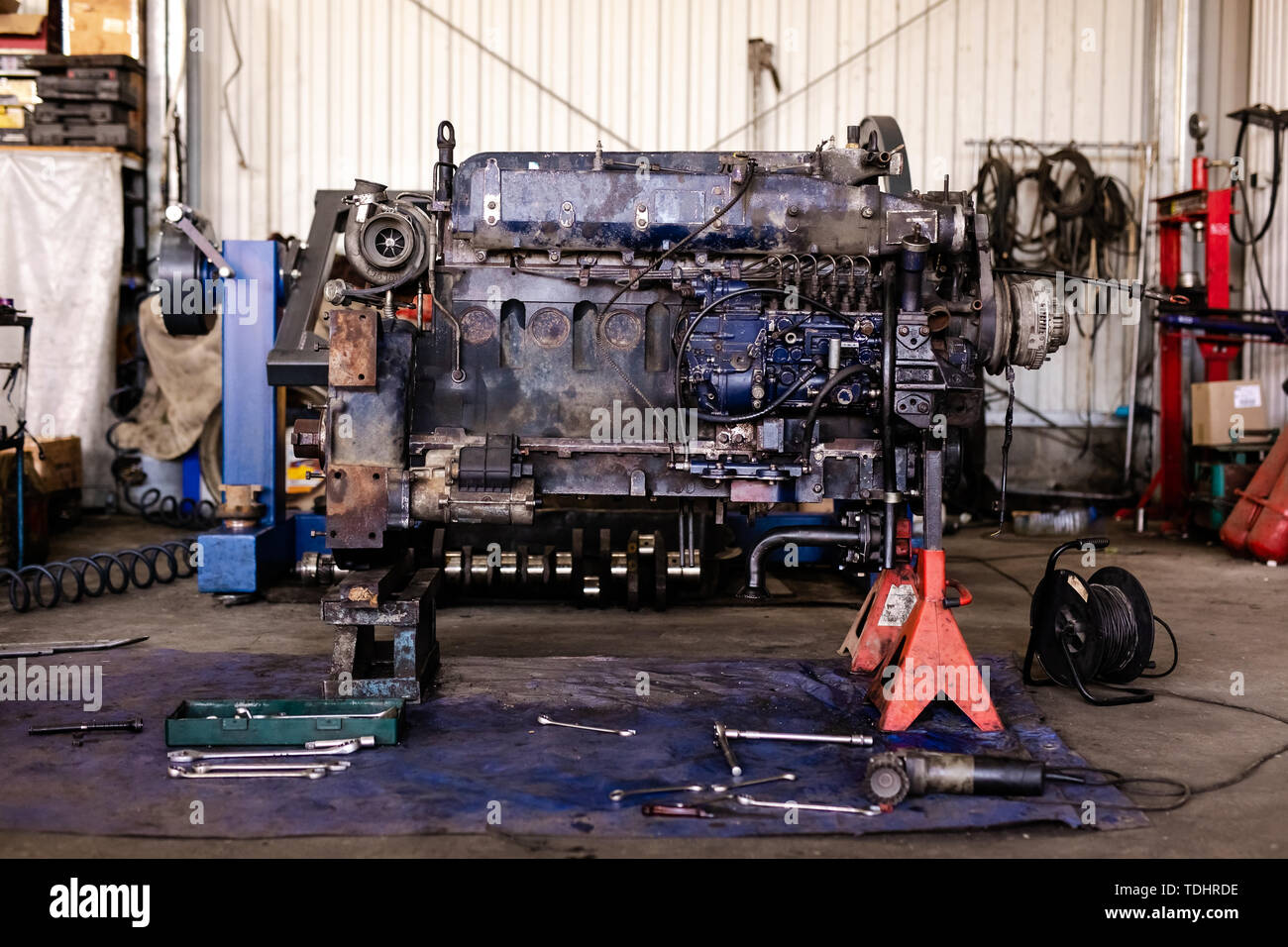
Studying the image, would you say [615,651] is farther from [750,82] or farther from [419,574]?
[750,82]

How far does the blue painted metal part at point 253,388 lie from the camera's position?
4.98 metres

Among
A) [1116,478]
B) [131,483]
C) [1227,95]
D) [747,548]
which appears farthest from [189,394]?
[1227,95]

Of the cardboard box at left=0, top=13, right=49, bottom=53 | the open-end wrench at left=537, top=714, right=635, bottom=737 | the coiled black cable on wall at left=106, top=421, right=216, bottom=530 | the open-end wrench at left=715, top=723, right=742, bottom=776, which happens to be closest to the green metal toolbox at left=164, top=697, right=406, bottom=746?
the open-end wrench at left=537, top=714, right=635, bottom=737

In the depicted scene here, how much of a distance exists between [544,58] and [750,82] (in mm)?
1441

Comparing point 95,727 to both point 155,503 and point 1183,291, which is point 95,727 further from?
point 1183,291

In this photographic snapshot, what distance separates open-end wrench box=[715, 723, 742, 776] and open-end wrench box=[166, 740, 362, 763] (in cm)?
94

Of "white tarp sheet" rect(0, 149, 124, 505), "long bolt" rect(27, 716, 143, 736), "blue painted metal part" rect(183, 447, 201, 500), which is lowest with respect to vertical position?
"long bolt" rect(27, 716, 143, 736)

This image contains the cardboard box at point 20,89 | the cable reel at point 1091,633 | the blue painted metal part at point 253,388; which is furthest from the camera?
the cardboard box at point 20,89

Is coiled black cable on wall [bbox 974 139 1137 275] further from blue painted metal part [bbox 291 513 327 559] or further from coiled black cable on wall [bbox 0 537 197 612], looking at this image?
coiled black cable on wall [bbox 0 537 197 612]

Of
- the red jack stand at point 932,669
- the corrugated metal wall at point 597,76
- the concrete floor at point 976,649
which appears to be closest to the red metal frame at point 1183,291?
the concrete floor at point 976,649

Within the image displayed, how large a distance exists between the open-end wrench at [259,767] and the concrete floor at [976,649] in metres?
0.38

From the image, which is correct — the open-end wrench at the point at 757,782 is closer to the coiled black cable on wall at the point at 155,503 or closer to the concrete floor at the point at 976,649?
the concrete floor at the point at 976,649

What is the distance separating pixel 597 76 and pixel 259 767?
618 centimetres

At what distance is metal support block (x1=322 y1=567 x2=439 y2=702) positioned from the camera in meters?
3.16
